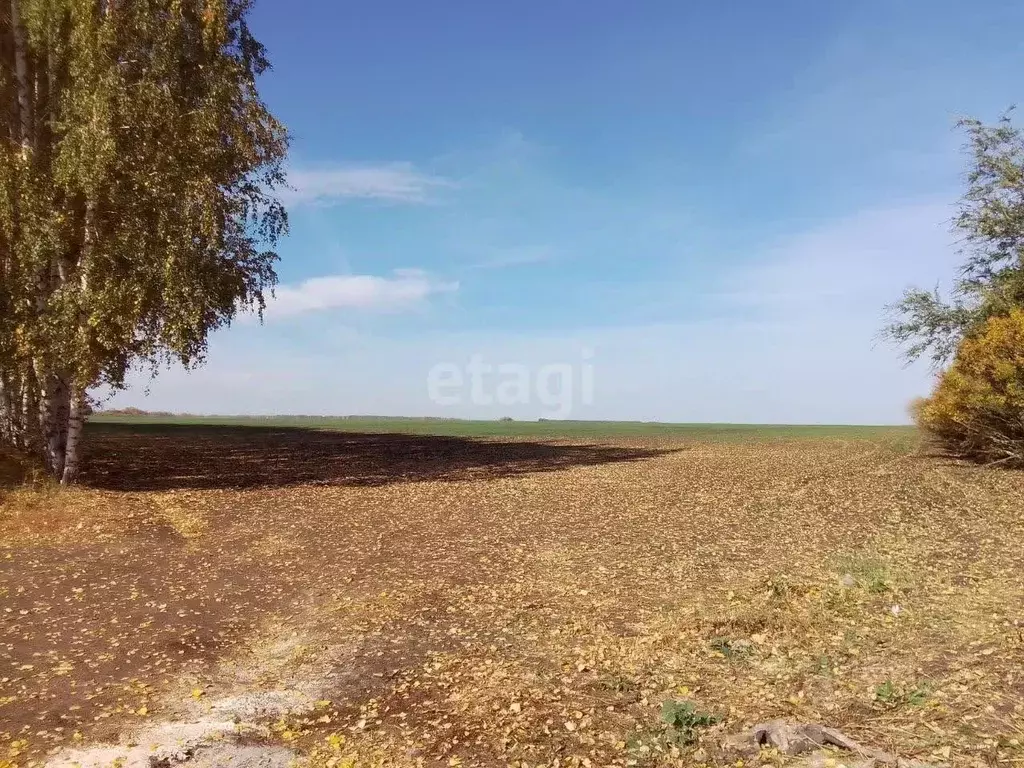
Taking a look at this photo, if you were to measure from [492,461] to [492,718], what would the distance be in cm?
3324

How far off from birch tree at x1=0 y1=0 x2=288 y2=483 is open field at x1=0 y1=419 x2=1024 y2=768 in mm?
4492

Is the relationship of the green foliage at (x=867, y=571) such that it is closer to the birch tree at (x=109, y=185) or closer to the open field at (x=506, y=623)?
the open field at (x=506, y=623)

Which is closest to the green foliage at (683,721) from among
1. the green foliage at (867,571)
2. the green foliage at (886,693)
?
the green foliage at (886,693)

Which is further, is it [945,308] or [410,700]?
[945,308]

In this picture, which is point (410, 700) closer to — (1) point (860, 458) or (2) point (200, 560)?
(2) point (200, 560)

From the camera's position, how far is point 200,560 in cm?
1533

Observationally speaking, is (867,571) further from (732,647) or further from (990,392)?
(990,392)

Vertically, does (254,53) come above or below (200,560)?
above

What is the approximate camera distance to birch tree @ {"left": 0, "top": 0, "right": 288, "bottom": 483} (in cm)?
1992

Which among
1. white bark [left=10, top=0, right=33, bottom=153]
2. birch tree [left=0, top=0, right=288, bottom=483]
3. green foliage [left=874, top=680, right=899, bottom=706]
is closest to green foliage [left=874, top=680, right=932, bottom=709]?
green foliage [left=874, top=680, right=899, bottom=706]

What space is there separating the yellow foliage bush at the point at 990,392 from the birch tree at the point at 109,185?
27670mm

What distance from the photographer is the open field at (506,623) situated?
7.35 m

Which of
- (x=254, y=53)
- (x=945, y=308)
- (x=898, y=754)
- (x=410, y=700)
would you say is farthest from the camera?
(x=945, y=308)

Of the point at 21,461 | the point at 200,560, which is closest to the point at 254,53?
the point at 21,461
